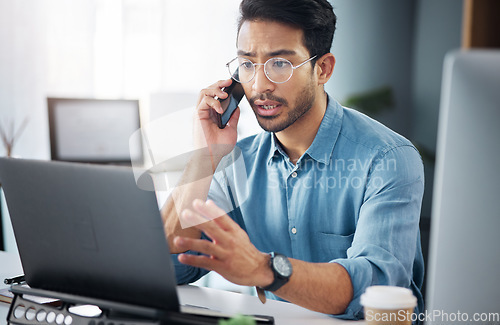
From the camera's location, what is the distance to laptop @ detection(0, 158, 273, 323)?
2.70ft

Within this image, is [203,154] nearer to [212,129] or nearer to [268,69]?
[212,129]

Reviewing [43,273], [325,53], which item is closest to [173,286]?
[43,273]

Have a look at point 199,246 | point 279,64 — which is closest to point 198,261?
point 199,246

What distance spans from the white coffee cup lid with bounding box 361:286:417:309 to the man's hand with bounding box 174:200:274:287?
0.21 m

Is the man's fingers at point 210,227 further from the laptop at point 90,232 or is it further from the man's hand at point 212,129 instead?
the man's hand at point 212,129

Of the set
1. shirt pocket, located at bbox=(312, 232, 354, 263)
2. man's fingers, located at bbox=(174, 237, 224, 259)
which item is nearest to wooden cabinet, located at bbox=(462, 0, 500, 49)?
man's fingers, located at bbox=(174, 237, 224, 259)

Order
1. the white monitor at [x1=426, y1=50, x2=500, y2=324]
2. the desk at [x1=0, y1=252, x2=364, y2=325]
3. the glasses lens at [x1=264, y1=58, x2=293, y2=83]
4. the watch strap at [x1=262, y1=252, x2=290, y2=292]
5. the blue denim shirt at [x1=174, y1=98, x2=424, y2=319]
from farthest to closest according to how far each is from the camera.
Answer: the glasses lens at [x1=264, y1=58, x2=293, y2=83], the blue denim shirt at [x1=174, y1=98, x2=424, y2=319], the desk at [x1=0, y1=252, x2=364, y2=325], the watch strap at [x1=262, y1=252, x2=290, y2=292], the white monitor at [x1=426, y1=50, x2=500, y2=324]

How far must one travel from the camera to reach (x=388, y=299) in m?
0.80

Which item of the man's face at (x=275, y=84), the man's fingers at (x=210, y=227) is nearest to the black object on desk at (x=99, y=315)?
the man's fingers at (x=210, y=227)

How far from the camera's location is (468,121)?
0.66 metres

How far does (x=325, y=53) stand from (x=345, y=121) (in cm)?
30

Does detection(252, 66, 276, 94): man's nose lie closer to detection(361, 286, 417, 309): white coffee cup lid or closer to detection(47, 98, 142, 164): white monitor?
detection(361, 286, 417, 309): white coffee cup lid

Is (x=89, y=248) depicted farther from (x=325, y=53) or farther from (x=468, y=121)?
(x=325, y=53)

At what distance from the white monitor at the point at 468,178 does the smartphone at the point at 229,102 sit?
1.07 m
